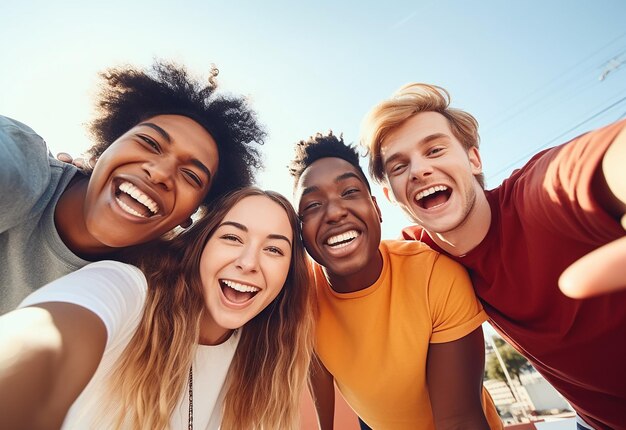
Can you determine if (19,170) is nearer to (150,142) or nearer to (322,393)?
(150,142)

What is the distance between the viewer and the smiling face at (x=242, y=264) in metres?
2.20

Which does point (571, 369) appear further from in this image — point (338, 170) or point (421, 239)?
point (338, 170)

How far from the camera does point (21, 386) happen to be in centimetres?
82

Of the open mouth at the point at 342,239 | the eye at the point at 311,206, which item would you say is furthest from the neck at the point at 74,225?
the open mouth at the point at 342,239

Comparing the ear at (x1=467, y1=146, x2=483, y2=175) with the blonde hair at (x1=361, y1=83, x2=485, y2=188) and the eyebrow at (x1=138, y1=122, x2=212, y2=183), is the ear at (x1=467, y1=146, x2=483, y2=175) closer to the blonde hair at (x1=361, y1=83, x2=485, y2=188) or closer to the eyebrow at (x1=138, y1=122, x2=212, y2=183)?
the blonde hair at (x1=361, y1=83, x2=485, y2=188)

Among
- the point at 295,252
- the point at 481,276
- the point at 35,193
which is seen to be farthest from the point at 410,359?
the point at 35,193

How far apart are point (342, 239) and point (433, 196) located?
81 centimetres

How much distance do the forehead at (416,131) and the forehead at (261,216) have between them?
103cm

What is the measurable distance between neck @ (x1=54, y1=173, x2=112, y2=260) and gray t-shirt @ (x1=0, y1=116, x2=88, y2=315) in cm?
4

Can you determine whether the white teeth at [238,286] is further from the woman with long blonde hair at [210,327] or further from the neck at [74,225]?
the neck at [74,225]

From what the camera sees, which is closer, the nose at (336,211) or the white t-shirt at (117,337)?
the white t-shirt at (117,337)

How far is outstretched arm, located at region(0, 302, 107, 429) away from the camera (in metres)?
0.81

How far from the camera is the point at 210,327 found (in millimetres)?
2359

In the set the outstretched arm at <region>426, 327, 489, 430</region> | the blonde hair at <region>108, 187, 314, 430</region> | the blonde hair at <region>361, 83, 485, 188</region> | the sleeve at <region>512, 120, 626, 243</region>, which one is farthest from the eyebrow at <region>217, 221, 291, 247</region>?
the sleeve at <region>512, 120, 626, 243</region>
